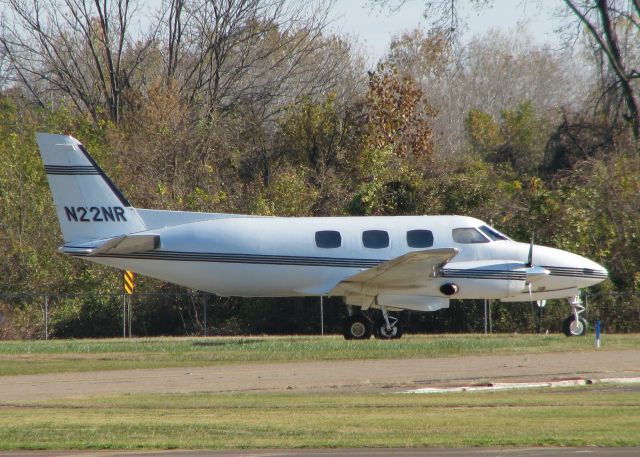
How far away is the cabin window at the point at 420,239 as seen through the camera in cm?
2938

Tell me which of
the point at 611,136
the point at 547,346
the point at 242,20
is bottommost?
the point at 547,346

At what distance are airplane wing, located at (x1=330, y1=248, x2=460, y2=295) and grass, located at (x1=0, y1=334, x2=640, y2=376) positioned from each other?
158 cm

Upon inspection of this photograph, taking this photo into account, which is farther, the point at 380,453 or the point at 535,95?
the point at 535,95

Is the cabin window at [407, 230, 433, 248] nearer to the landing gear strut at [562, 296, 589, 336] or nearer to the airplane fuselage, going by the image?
the airplane fuselage

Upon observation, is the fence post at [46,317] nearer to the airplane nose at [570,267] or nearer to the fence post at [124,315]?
the fence post at [124,315]

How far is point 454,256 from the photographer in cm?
2848

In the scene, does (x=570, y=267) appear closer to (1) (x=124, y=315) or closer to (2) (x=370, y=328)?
(2) (x=370, y=328)

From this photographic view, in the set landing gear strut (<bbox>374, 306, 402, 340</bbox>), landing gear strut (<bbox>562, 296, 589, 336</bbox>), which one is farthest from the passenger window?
landing gear strut (<bbox>562, 296, 589, 336</bbox>)

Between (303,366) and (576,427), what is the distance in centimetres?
1007

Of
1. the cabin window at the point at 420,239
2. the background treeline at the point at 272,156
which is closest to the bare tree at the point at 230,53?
the background treeline at the point at 272,156

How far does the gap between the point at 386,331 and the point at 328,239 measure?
282cm

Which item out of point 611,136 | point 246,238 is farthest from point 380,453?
point 611,136

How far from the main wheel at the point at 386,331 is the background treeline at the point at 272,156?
27.3 ft

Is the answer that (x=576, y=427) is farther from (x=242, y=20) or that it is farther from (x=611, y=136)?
(x=242, y=20)
